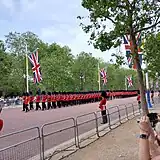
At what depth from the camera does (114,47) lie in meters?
10.6

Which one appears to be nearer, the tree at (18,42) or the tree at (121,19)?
the tree at (121,19)

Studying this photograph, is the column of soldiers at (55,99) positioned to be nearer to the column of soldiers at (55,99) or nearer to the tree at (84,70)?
the column of soldiers at (55,99)

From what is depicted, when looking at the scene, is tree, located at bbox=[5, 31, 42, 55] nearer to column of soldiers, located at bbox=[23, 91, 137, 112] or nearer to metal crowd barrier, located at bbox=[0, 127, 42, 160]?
column of soldiers, located at bbox=[23, 91, 137, 112]

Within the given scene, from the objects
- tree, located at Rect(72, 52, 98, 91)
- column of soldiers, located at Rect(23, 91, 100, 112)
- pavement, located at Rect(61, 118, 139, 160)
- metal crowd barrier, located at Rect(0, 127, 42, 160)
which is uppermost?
tree, located at Rect(72, 52, 98, 91)

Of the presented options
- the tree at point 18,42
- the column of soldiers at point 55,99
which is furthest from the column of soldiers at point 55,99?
the tree at point 18,42

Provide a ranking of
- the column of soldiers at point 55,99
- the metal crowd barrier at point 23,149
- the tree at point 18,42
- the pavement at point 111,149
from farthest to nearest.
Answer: the tree at point 18,42 → the column of soldiers at point 55,99 → the pavement at point 111,149 → the metal crowd barrier at point 23,149

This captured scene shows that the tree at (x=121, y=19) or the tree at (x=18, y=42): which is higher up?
the tree at (x=18, y=42)

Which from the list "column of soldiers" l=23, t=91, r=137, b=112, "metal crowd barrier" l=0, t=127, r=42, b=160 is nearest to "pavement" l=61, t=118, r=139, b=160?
"metal crowd barrier" l=0, t=127, r=42, b=160

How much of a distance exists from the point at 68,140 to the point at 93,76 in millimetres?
57911

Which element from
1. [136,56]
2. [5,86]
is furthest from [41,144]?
[5,86]

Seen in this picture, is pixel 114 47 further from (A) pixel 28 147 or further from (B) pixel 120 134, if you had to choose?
(A) pixel 28 147

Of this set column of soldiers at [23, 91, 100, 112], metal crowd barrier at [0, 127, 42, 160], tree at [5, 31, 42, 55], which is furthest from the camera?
tree at [5, 31, 42, 55]

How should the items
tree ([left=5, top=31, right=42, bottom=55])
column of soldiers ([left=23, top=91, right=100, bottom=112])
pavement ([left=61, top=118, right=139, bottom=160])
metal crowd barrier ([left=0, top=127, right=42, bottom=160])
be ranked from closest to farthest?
metal crowd barrier ([left=0, top=127, right=42, bottom=160]) → pavement ([left=61, top=118, right=139, bottom=160]) → column of soldiers ([left=23, top=91, right=100, bottom=112]) → tree ([left=5, top=31, right=42, bottom=55])

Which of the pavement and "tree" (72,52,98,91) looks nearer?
the pavement
